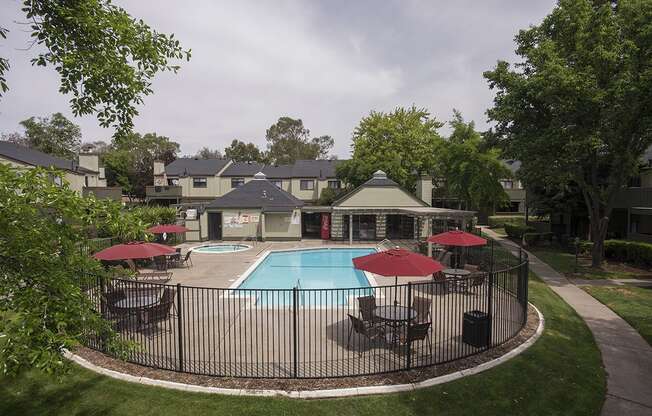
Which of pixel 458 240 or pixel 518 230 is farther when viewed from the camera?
pixel 518 230

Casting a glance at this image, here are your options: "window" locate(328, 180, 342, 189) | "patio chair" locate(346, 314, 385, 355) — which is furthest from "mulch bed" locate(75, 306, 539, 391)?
"window" locate(328, 180, 342, 189)

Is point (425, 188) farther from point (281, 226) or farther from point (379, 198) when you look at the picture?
point (281, 226)

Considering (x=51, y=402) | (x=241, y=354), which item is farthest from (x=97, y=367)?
(x=241, y=354)

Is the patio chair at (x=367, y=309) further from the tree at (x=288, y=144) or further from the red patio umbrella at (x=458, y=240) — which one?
the tree at (x=288, y=144)

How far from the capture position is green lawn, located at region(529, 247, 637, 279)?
18922 millimetres

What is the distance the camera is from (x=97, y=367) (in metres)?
8.41

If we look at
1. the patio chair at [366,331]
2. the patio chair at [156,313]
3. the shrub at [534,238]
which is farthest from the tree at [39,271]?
the shrub at [534,238]

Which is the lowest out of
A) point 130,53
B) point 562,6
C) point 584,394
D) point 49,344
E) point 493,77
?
point 584,394

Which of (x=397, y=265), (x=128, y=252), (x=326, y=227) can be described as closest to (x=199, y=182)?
(x=326, y=227)

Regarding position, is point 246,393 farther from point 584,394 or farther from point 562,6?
point 562,6

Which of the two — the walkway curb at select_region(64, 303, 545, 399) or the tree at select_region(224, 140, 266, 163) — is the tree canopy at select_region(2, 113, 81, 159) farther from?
the walkway curb at select_region(64, 303, 545, 399)

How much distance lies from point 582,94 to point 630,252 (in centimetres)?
1042

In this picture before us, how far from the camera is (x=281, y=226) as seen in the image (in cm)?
3281

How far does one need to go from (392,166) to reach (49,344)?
1532 inches
